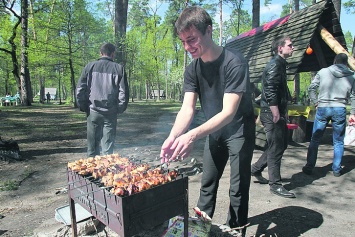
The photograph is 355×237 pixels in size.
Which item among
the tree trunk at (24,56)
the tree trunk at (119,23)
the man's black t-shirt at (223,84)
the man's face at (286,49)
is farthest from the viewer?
the tree trunk at (24,56)

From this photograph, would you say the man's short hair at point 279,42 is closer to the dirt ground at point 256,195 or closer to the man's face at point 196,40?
the man's face at point 196,40

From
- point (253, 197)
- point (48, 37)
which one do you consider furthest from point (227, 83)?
point (48, 37)

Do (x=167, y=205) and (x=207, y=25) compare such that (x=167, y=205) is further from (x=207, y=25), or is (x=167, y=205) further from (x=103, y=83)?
(x=103, y=83)

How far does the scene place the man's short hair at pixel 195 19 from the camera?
2.30 metres

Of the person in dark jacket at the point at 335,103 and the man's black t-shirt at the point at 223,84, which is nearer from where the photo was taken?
the man's black t-shirt at the point at 223,84

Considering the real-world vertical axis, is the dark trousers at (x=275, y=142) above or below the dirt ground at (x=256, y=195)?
above

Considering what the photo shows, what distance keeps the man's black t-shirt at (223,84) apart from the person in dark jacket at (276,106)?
1.63m

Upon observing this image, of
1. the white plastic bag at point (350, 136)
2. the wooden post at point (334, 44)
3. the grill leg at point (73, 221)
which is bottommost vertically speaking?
the grill leg at point (73, 221)

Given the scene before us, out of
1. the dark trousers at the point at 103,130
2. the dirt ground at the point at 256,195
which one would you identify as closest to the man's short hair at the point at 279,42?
the dirt ground at the point at 256,195

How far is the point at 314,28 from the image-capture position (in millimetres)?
7703

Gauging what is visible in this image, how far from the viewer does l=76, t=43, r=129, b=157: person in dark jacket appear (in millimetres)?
4992

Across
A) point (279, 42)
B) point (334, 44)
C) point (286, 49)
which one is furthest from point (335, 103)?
point (334, 44)

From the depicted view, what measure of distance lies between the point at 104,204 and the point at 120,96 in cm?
314

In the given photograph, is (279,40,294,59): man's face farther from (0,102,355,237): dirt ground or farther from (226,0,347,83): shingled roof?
(226,0,347,83): shingled roof
